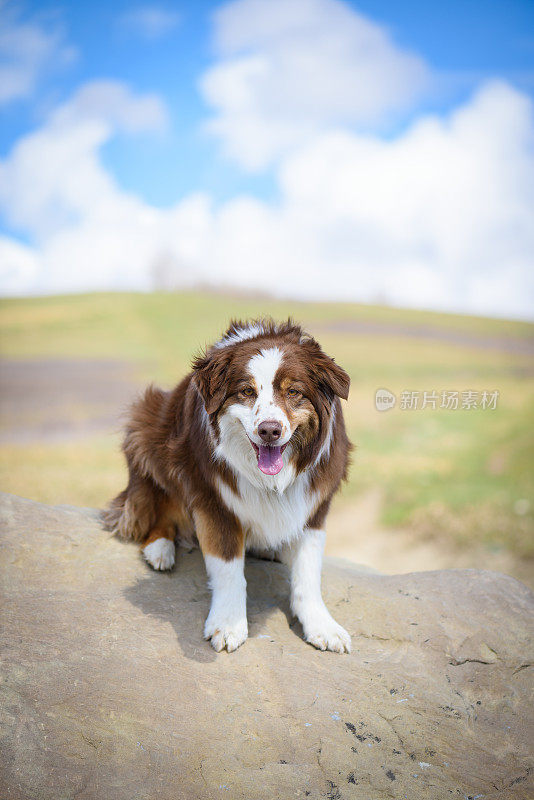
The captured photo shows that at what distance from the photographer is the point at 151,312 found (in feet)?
96.0

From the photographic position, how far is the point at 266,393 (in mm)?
3795

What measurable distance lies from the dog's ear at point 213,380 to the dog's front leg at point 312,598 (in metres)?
1.23

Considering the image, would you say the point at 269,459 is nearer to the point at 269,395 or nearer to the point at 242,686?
the point at 269,395

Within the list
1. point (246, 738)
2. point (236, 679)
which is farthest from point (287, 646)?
point (246, 738)

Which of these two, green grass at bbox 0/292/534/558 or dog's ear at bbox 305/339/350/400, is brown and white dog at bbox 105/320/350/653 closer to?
dog's ear at bbox 305/339/350/400

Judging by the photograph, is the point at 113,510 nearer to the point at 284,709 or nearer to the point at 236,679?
the point at 236,679

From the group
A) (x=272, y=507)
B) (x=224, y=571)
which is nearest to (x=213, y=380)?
(x=272, y=507)

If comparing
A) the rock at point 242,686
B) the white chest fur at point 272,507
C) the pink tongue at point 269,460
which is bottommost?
the rock at point 242,686

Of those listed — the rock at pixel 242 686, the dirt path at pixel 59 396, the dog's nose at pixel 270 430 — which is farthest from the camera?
the dirt path at pixel 59 396

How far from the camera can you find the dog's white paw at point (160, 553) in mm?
4793

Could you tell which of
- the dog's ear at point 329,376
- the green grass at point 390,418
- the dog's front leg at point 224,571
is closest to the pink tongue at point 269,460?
the dog's ear at point 329,376

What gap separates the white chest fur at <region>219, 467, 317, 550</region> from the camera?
13.8 ft

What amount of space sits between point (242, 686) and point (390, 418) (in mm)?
14942

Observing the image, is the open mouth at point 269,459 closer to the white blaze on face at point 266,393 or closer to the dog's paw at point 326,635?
the white blaze on face at point 266,393
